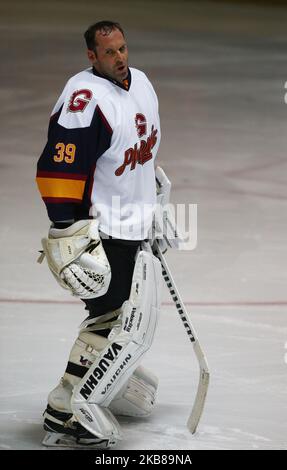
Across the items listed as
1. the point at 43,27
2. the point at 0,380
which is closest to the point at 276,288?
the point at 0,380

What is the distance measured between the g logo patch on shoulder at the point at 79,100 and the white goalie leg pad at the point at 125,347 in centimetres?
44

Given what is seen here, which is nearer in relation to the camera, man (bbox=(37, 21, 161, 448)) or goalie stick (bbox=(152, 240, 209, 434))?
man (bbox=(37, 21, 161, 448))

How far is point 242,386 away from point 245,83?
3886 mm

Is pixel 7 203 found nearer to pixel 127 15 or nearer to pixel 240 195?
pixel 240 195

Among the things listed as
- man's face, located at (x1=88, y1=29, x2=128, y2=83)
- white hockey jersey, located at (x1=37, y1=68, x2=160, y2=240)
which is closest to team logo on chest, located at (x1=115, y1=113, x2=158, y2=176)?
white hockey jersey, located at (x1=37, y1=68, x2=160, y2=240)

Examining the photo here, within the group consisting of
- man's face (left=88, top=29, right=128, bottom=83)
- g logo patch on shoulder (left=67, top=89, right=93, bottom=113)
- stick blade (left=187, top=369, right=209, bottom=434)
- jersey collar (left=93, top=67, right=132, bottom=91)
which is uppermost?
man's face (left=88, top=29, right=128, bottom=83)

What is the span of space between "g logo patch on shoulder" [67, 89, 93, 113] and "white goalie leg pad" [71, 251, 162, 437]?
0.44m

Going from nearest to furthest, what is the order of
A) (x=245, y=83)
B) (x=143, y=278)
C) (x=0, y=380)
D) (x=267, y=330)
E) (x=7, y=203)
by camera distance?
(x=143, y=278), (x=0, y=380), (x=267, y=330), (x=7, y=203), (x=245, y=83)

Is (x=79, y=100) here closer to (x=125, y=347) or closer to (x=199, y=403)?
(x=125, y=347)

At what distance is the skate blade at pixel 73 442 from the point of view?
10.7ft

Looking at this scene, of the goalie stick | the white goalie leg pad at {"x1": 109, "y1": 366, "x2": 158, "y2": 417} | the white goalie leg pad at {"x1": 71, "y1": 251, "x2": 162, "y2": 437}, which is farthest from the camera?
the white goalie leg pad at {"x1": 109, "y1": 366, "x2": 158, "y2": 417}

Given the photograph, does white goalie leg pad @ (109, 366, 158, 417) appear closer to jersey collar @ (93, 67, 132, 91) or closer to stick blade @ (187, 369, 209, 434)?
stick blade @ (187, 369, 209, 434)

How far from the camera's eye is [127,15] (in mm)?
8516

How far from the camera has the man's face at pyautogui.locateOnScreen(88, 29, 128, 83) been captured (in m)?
3.18
